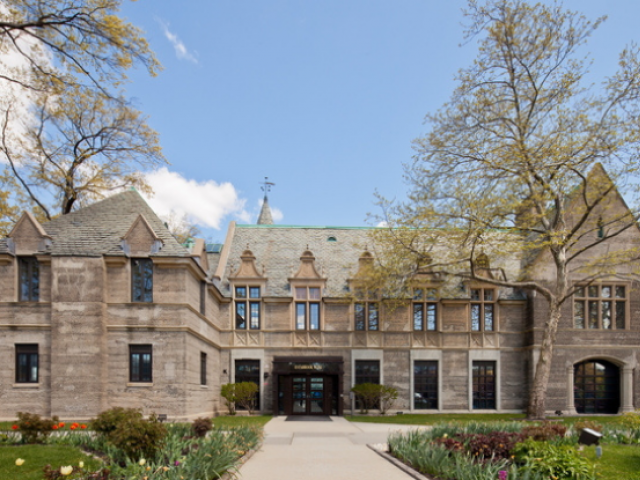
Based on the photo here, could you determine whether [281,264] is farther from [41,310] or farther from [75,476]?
[75,476]

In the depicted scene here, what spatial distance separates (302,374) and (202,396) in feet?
19.9

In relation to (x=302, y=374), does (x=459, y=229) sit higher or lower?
higher

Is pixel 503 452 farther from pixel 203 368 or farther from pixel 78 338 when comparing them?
pixel 203 368

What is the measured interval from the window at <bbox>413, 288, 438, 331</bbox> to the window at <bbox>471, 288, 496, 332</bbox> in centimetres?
215

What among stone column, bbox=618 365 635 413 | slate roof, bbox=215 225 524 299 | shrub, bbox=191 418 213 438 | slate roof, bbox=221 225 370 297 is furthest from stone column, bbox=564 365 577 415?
shrub, bbox=191 418 213 438

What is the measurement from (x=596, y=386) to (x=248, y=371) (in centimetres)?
1899

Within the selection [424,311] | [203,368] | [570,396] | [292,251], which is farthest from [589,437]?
[292,251]

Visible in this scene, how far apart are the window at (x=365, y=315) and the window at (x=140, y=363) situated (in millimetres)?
12264

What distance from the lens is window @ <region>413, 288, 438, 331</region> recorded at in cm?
3048

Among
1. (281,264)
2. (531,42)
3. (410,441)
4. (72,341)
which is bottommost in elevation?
(410,441)

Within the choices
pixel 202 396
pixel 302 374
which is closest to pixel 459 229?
pixel 302 374

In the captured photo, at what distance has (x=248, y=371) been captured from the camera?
96.6 feet

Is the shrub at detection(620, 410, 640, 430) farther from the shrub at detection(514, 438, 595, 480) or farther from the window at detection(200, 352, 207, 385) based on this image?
the window at detection(200, 352, 207, 385)

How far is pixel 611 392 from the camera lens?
97.9 ft
